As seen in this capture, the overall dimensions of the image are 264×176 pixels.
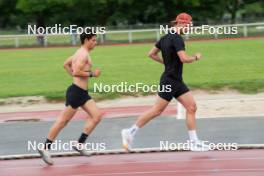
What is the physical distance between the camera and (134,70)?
78.3 feet

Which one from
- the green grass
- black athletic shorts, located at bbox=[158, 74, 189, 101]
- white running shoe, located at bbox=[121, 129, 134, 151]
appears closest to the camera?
black athletic shorts, located at bbox=[158, 74, 189, 101]

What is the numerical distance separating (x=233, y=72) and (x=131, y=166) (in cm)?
1325

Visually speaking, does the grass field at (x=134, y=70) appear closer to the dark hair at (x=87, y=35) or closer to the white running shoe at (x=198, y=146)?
the white running shoe at (x=198, y=146)

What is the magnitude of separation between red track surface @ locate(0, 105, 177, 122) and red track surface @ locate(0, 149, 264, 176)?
4.58m

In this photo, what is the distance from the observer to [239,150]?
10109 mm

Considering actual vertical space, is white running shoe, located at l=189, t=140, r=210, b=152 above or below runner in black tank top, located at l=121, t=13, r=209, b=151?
below

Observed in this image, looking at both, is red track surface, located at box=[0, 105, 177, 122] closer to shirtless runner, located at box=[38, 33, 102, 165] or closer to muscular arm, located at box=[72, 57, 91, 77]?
shirtless runner, located at box=[38, 33, 102, 165]

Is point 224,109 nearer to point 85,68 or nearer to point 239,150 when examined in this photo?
point 239,150

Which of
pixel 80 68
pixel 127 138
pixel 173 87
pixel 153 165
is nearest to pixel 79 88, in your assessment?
pixel 80 68

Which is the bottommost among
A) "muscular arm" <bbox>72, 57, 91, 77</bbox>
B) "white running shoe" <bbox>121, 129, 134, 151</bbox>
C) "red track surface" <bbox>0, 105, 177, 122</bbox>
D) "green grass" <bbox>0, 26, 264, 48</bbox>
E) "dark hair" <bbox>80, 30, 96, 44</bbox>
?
"red track surface" <bbox>0, 105, 177, 122</bbox>

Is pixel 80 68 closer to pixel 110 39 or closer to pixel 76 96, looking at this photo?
pixel 76 96

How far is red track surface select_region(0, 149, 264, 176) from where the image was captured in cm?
878

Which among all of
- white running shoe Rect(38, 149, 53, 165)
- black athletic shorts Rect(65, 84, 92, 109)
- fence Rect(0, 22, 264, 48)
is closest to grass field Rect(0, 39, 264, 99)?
fence Rect(0, 22, 264, 48)

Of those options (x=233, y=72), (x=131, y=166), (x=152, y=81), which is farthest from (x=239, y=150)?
(x=233, y=72)
